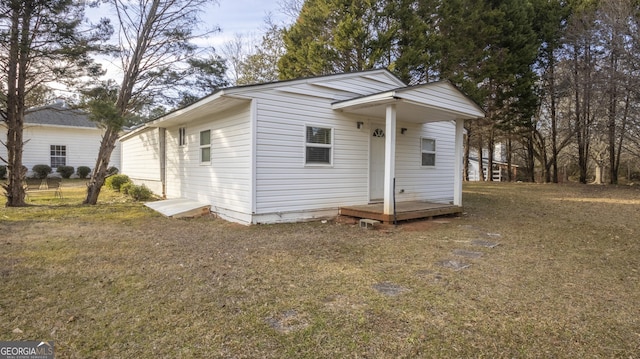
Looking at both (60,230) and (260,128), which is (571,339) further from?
(60,230)

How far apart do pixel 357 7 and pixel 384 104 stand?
31.2ft

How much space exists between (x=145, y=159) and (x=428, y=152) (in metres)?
11.0

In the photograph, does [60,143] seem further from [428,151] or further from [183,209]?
[428,151]

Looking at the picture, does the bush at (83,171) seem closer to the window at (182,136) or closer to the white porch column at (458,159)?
the window at (182,136)

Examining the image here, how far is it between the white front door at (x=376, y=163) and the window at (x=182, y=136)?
18.4 feet

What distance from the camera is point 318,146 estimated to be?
8.11 metres

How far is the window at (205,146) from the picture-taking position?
9.09 m

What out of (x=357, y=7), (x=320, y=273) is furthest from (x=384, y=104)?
(x=357, y=7)

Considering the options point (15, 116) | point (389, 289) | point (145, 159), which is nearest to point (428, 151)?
point (389, 289)

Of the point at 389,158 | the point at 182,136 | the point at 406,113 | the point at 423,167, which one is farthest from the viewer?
the point at 182,136

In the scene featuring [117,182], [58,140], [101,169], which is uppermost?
[58,140]

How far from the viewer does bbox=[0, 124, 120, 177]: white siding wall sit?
20219 mm

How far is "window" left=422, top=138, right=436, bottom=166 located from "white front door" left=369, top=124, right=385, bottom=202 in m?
1.81

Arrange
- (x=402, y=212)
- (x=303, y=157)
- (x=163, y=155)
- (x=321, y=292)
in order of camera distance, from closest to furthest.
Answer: (x=321, y=292)
(x=402, y=212)
(x=303, y=157)
(x=163, y=155)
